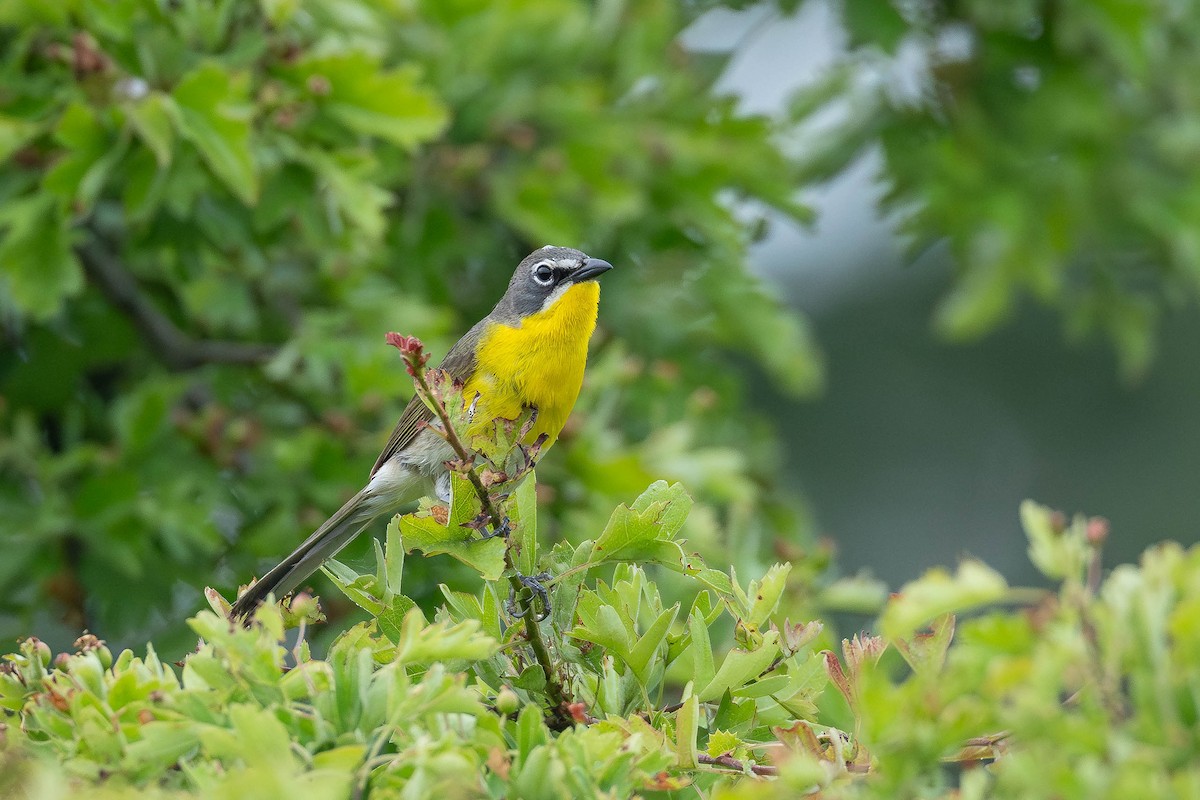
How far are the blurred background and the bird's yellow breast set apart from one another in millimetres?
277

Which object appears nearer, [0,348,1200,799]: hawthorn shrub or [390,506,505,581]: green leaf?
[0,348,1200,799]: hawthorn shrub

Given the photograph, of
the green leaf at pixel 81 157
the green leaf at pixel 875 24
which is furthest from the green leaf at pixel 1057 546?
the green leaf at pixel 875 24

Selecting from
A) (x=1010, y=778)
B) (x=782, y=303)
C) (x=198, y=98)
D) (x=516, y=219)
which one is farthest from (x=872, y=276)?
(x=1010, y=778)

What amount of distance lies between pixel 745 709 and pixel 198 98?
2.32 meters

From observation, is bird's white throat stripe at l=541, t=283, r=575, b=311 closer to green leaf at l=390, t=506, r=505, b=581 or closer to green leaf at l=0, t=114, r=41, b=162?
green leaf at l=0, t=114, r=41, b=162

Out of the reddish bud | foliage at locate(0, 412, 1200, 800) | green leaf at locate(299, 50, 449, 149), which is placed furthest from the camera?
green leaf at locate(299, 50, 449, 149)

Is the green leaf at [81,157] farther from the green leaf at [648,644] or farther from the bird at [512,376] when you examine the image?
the green leaf at [648,644]

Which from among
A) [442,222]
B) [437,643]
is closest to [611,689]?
[437,643]

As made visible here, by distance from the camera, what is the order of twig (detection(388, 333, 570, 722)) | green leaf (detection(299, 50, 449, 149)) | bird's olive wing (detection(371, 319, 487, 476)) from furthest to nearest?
bird's olive wing (detection(371, 319, 487, 476)) → green leaf (detection(299, 50, 449, 149)) → twig (detection(388, 333, 570, 722))

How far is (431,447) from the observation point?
435 cm

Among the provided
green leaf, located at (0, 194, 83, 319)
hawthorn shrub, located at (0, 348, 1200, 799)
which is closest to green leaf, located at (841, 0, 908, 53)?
green leaf, located at (0, 194, 83, 319)

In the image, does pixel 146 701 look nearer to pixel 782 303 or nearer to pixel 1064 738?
pixel 1064 738

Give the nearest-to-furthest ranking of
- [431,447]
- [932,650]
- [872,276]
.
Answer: [932,650] → [431,447] → [872,276]

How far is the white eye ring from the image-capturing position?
4.52m
